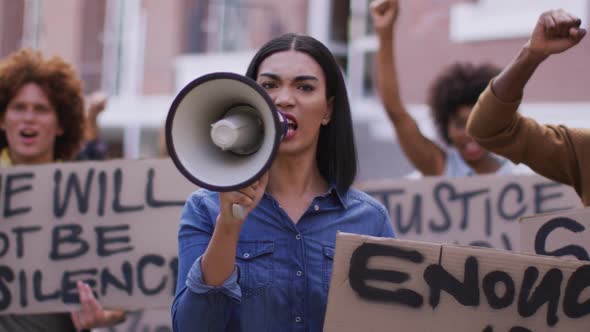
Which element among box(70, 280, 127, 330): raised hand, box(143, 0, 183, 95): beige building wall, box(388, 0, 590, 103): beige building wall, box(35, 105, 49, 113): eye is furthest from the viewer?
box(143, 0, 183, 95): beige building wall

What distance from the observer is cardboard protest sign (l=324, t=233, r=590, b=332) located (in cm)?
231

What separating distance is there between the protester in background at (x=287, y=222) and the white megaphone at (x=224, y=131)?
0.06 m

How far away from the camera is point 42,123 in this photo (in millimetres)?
3975

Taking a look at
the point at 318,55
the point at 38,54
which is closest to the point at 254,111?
the point at 318,55

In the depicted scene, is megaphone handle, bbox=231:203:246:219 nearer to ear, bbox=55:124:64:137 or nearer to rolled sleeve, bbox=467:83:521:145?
rolled sleeve, bbox=467:83:521:145

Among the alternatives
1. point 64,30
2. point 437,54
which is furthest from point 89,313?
point 64,30

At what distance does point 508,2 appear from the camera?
27.9 feet

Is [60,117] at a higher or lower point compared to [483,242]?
higher

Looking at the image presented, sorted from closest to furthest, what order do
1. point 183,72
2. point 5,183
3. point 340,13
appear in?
point 5,183 → point 340,13 → point 183,72

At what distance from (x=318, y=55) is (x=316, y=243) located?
464 millimetres

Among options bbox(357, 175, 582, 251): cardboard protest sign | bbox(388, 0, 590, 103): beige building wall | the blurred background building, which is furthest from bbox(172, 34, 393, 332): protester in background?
bbox(388, 0, 590, 103): beige building wall

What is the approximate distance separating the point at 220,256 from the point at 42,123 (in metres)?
1.93

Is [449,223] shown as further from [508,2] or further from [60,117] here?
[508,2]

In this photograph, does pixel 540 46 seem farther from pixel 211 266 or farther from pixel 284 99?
pixel 211 266
